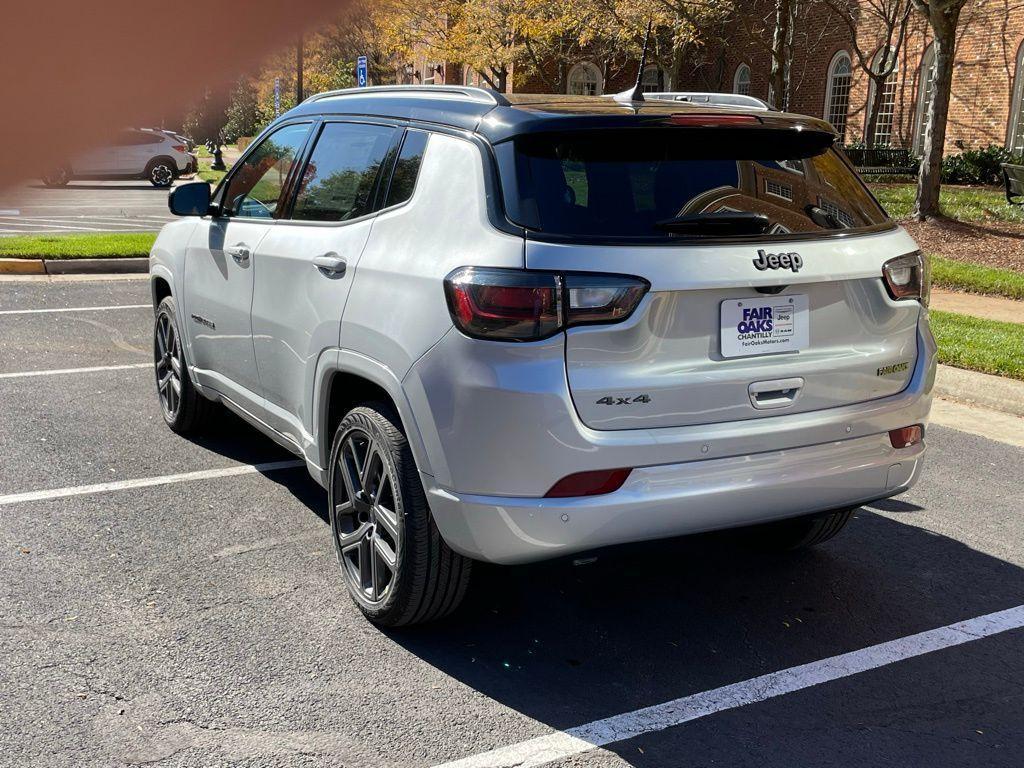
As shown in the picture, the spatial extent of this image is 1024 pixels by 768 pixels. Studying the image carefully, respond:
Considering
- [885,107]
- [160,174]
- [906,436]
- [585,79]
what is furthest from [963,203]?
[585,79]

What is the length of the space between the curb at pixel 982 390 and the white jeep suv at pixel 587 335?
3639mm

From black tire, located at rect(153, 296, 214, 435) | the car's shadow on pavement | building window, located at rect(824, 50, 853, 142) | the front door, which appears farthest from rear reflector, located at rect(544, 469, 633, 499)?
building window, located at rect(824, 50, 853, 142)

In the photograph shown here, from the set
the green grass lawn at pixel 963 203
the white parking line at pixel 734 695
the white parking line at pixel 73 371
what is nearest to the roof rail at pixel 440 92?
the white parking line at pixel 734 695

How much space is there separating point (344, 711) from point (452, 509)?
2.34 feet

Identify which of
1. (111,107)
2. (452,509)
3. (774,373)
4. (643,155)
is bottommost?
(452,509)

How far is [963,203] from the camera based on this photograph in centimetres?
1781

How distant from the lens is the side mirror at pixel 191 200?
5.34m

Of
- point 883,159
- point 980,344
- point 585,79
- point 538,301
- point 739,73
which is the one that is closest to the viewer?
point 538,301

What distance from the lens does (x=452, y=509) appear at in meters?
3.39

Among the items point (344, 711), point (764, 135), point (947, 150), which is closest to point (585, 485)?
point (344, 711)

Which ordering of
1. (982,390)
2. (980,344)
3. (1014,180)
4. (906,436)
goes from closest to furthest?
1. (906,436)
2. (982,390)
3. (980,344)
4. (1014,180)

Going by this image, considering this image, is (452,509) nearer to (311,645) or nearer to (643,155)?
(311,645)

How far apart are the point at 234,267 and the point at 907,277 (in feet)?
10.1

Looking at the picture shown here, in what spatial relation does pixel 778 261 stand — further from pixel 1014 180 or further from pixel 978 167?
pixel 978 167
